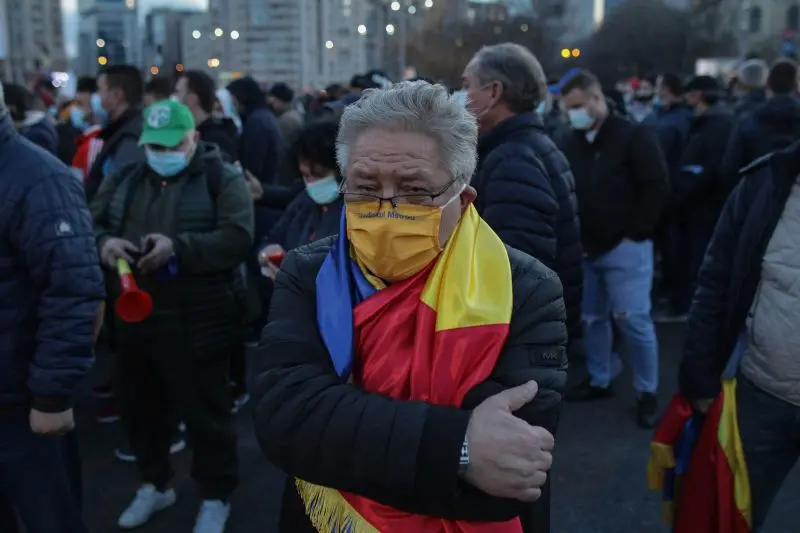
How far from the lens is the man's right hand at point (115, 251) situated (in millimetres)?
3498

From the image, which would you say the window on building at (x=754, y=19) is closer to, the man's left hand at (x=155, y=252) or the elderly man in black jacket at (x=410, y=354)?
the man's left hand at (x=155, y=252)

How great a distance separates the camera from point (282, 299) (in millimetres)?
1840

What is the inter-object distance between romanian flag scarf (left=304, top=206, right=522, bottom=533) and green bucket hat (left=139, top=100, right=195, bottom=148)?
2072 mm

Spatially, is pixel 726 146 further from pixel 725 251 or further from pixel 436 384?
pixel 436 384

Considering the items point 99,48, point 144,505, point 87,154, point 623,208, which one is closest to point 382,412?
point 144,505

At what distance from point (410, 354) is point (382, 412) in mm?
172

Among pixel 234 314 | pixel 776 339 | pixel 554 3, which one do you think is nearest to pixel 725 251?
pixel 776 339

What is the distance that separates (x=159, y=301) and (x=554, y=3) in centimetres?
7171

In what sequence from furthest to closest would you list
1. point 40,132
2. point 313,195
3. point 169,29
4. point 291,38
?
point 169,29 → point 291,38 → point 40,132 → point 313,195

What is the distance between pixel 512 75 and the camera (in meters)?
3.53

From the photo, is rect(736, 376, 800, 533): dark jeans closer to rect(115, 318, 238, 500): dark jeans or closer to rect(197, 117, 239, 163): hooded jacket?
rect(115, 318, 238, 500): dark jeans

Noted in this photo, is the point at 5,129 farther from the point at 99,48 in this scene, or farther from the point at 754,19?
the point at 754,19

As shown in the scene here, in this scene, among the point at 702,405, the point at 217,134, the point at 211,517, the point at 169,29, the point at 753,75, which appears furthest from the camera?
the point at 169,29

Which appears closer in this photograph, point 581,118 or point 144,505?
point 144,505
